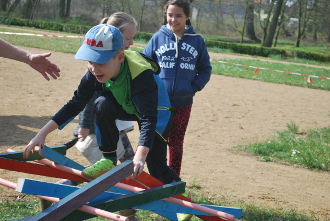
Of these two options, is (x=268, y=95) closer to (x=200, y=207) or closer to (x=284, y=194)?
(x=284, y=194)

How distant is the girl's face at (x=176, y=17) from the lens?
3.91m

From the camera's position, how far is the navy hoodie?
3.91m

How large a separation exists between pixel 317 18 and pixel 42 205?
38739 millimetres

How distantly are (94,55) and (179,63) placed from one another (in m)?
1.49

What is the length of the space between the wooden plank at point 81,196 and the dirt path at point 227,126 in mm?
1734

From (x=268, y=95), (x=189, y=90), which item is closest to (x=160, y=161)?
(x=189, y=90)

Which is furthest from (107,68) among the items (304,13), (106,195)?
(304,13)

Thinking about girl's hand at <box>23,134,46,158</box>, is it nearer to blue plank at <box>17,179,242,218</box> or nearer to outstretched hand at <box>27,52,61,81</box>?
blue plank at <box>17,179,242,218</box>

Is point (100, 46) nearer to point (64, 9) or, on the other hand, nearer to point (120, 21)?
point (120, 21)

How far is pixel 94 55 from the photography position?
8.52 feet

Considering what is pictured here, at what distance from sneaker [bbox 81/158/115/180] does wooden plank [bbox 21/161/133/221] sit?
0.42 meters

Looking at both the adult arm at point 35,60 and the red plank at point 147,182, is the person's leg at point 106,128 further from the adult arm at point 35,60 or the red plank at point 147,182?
the adult arm at point 35,60

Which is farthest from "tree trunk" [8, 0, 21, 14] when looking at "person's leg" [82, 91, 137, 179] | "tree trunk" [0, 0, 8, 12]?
"person's leg" [82, 91, 137, 179]

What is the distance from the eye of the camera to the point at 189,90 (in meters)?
3.91
